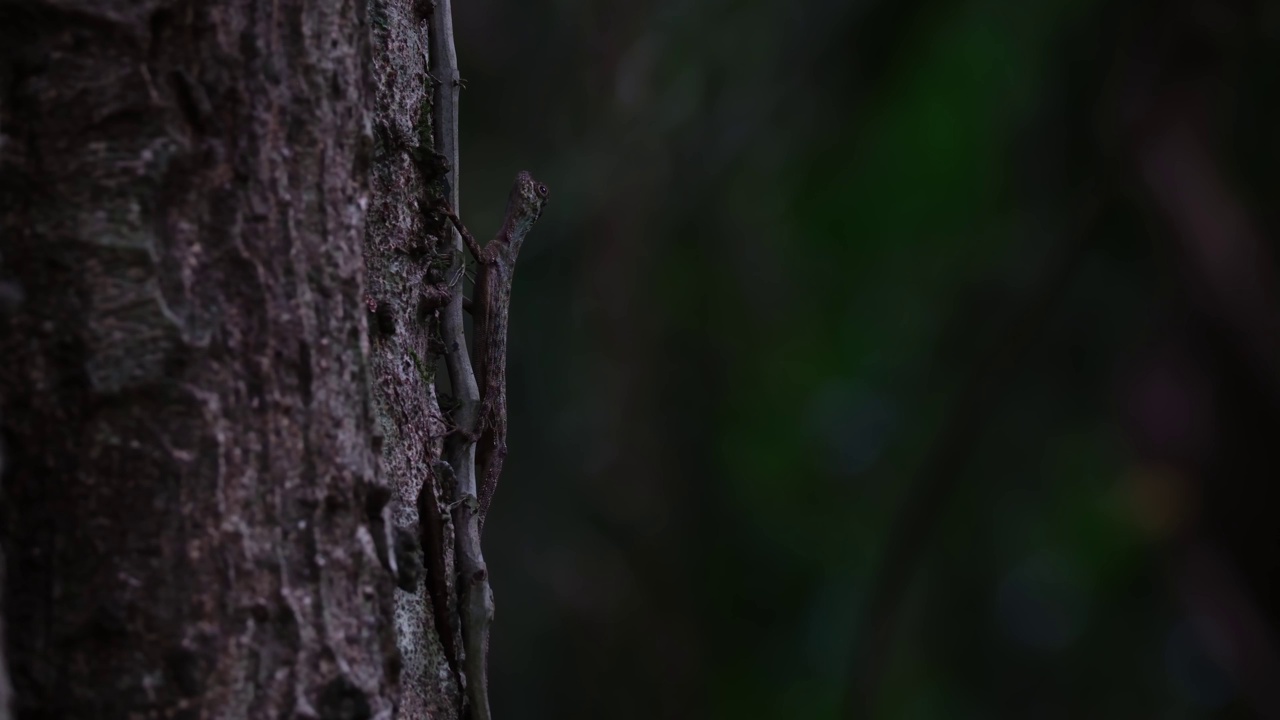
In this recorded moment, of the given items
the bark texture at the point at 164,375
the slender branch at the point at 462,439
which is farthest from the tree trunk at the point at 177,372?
the slender branch at the point at 462,439

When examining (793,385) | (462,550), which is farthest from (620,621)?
(462,550)

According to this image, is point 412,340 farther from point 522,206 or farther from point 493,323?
point 522,206

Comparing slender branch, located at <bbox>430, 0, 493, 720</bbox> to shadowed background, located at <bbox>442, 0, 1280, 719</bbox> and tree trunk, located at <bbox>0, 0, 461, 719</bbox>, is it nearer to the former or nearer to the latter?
tree trunk, located at <bbox>0, 0, 461, 719</bbox>

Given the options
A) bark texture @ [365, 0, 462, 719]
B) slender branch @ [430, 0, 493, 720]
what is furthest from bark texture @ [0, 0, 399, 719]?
slender branch @ [430, 0, 493, 720]

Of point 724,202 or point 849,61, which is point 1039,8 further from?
point 724,202

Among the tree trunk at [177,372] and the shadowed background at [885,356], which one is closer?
the tree trunk at [177,372]

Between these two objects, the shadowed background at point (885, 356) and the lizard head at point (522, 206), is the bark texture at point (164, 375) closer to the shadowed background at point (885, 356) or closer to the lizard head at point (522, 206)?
the lizard head at point (522, 206)
